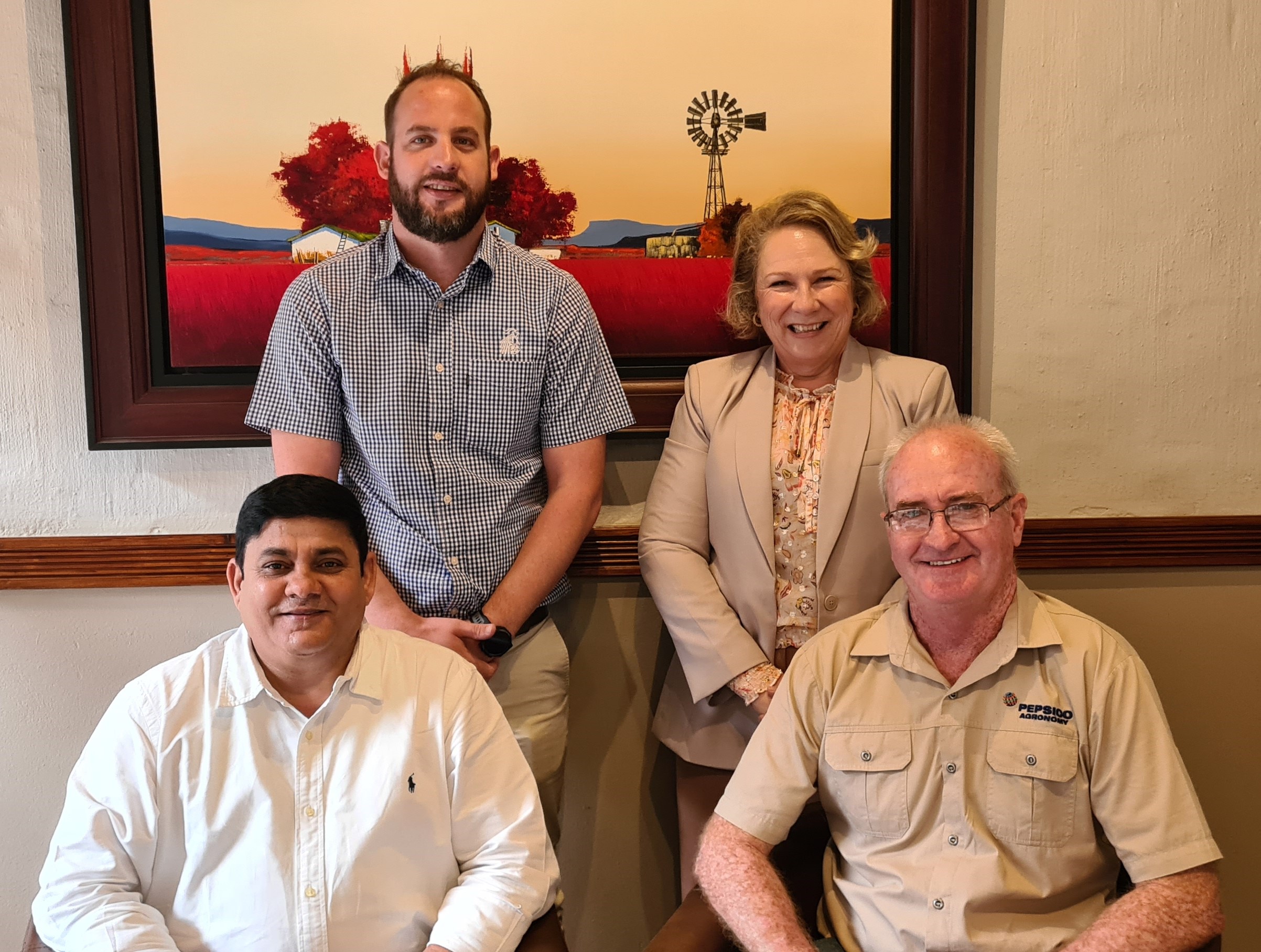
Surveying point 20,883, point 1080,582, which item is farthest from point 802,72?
point 20,883

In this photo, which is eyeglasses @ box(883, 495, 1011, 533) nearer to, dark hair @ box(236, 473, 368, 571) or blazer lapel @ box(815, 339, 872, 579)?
blazer lapel @ box(815, 339, 872, 579)

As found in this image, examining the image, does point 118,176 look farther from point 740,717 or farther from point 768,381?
point 740,717

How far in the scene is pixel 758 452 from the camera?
211 centimetres

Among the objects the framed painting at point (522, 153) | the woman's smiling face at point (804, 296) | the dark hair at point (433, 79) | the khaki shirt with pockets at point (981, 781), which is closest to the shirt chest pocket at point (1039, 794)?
the khaki shirt with pockets at point (981, 781)

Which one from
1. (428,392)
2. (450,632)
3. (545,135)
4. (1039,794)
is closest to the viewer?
(1039,794)

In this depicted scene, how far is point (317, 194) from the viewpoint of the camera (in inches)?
91.1

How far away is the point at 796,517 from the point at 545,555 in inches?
20.0

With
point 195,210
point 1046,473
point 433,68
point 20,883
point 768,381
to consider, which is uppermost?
point 433,68

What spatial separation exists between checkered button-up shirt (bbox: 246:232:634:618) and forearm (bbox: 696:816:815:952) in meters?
0.67

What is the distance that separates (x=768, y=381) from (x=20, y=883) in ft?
6.78

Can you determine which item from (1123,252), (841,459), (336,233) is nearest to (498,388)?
(336,233)

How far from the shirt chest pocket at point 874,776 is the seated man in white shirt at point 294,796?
512mm

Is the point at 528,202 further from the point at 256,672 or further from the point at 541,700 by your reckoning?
the point at 256,672

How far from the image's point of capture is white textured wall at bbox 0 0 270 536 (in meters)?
2.30
